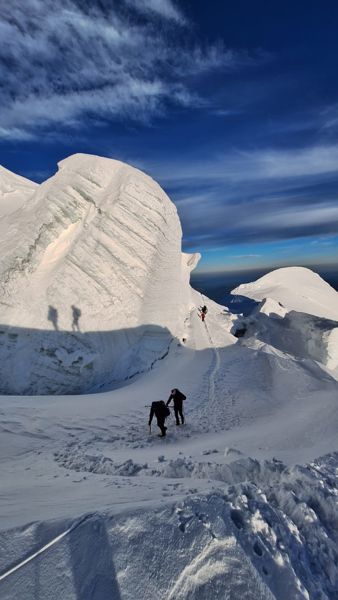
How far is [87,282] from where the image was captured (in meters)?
20.3

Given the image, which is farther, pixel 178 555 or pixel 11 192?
pixel 11 192

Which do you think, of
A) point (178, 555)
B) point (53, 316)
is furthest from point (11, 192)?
point (178, 555)

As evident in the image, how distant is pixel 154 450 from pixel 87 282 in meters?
12.1

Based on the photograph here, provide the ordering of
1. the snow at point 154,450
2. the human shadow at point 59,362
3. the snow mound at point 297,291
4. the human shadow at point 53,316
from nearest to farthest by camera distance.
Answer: the snow at point 154,450
the human shadow at point 59,362
the human shadow at point 53,316
the snow mound at point 297,291

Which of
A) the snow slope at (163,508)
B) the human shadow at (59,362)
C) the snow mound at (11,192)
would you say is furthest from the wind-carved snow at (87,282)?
the snow slope at (163,508)

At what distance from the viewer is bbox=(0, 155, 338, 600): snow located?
358 centimetres

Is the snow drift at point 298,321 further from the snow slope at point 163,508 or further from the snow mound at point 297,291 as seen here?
the snow slope at point 163,508

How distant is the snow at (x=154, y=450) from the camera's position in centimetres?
358

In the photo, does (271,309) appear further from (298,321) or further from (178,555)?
(178,555)

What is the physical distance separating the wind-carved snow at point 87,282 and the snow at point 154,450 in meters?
0.10

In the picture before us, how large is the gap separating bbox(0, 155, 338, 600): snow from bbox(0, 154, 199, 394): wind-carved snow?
0.10 m

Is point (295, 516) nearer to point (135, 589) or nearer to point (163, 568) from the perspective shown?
point (163, 568)

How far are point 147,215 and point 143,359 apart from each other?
29.6 ft

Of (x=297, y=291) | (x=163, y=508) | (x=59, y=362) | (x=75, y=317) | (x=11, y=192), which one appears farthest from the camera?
(x=297, y=291)
